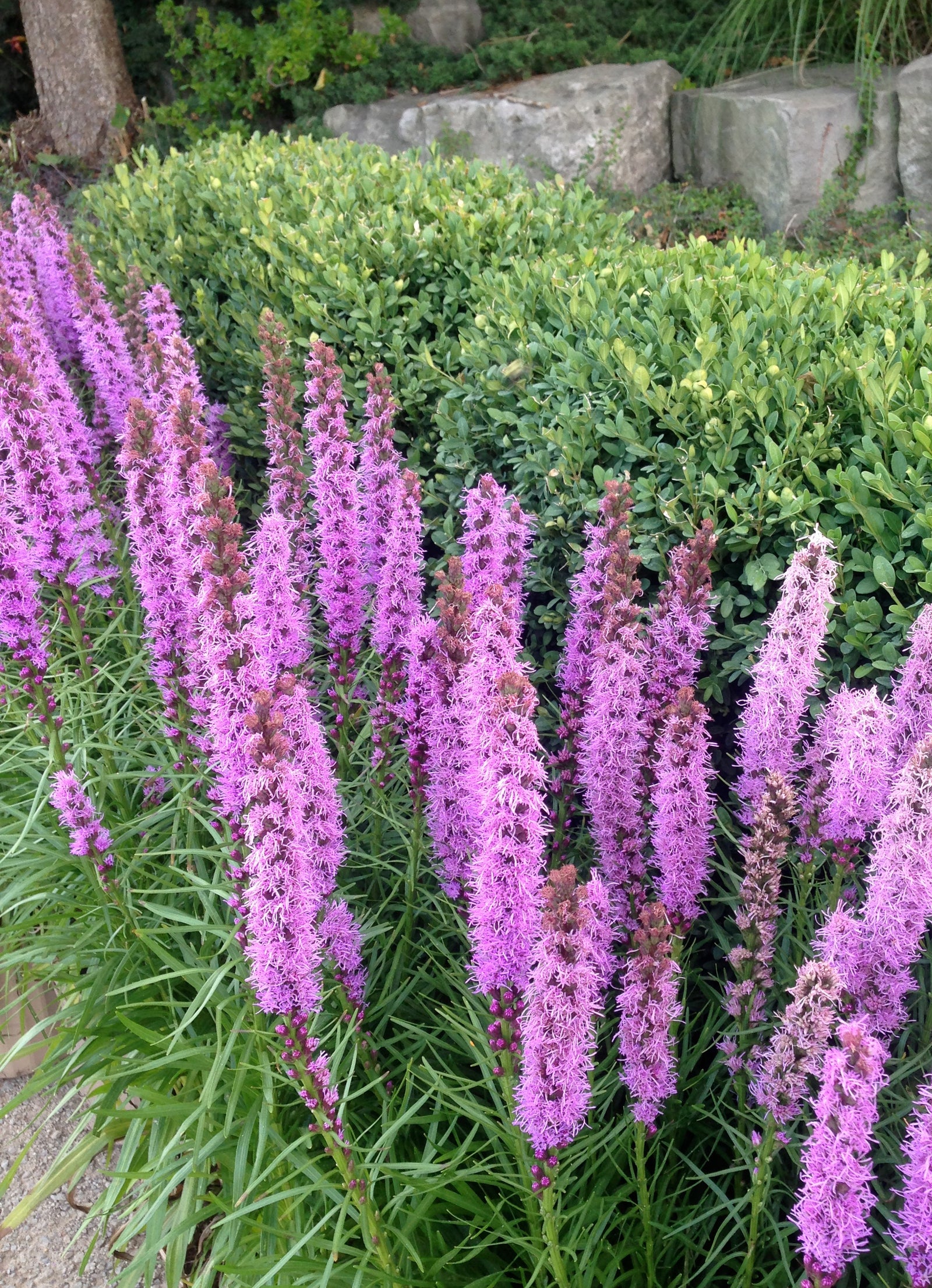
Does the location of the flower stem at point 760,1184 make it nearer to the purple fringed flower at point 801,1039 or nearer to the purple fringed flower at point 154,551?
the purple fringed flower at point 801,1039

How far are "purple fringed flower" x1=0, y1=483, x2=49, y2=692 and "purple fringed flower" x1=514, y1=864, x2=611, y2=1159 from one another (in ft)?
5.97

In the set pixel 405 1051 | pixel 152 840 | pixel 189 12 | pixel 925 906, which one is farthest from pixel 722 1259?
pixel 189 12

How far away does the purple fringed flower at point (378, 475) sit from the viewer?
10.2 ft

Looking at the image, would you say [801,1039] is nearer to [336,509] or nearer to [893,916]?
[893,916]

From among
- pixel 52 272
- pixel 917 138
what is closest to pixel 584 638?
pixel 52 272

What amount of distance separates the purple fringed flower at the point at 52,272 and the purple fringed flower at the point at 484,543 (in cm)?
340

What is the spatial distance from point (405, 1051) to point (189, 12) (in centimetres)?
1075

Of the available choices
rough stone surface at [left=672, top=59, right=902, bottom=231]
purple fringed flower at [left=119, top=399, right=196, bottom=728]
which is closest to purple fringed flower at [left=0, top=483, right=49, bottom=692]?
purple fringed flower at [left=119, top=399, right=196, bottom=728]

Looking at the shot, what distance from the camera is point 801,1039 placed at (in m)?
1.80

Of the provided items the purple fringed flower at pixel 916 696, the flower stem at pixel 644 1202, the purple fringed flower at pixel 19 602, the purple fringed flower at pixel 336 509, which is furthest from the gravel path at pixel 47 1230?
the purple fringed flower at pixel 916 696

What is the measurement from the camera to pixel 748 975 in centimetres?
225

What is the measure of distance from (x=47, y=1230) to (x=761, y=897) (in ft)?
8.83

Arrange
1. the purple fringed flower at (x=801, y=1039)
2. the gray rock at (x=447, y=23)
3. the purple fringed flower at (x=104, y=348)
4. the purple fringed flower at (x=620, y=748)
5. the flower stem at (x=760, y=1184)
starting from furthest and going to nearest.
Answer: the gray rock at (x=447, y=23), the purple fringed flower at (x=104, y=348), the purple fringed flower at (x=620, y=748), the flower stem at (x=760, y=1184), the purple fringed flower at (x=801, y=1039)

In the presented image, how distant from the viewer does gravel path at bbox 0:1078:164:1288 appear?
3.32 m
